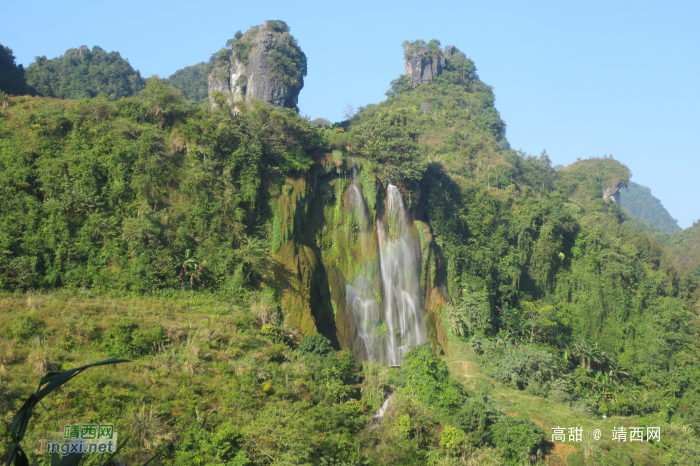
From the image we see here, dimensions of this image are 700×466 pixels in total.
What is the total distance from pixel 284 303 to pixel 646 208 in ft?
515

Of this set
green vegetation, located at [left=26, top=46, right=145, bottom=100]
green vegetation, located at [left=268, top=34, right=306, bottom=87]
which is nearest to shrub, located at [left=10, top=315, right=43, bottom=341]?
green vegetation, located at [left=268, top=34, right=306, bottom=87]

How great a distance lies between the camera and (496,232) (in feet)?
127

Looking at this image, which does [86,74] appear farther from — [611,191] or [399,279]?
[611,191]

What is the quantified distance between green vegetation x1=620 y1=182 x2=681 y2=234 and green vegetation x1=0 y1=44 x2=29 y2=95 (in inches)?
5533

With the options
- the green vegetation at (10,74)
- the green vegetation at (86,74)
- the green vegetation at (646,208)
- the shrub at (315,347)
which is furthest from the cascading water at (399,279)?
the green vegetation at (646,208)

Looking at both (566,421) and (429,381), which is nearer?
(429,381)

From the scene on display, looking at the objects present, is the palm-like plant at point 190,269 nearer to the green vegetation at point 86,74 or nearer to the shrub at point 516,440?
the shrub at point 516,440

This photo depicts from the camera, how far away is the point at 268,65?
49219mm

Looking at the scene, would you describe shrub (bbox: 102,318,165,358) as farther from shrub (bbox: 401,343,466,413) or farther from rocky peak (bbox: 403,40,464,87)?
rocky peak (bbox: 403,40,464,87)

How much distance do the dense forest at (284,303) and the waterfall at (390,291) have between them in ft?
2.99

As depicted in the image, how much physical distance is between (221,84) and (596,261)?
3703 centimetres

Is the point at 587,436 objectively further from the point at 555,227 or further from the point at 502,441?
the point at 555,227

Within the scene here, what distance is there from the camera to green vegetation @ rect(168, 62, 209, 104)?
222ft

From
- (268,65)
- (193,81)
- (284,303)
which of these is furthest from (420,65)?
(284,303)
